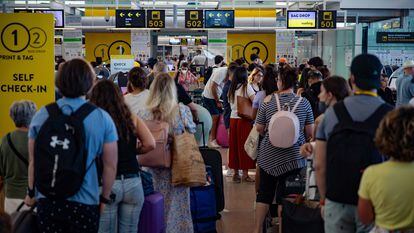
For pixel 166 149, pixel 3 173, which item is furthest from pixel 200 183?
pixel 3 173

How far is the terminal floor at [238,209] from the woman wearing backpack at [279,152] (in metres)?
0.69

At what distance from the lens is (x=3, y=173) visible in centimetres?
438

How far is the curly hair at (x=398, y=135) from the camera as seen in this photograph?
284 cm

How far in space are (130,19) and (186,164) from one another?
13.7 m

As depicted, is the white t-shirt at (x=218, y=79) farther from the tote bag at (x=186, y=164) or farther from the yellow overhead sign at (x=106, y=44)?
the yellow overhead sign at (x=106, y=44)

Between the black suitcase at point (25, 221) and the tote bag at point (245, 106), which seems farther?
the tote bag at point (245, 106)

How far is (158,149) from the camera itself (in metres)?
4.79

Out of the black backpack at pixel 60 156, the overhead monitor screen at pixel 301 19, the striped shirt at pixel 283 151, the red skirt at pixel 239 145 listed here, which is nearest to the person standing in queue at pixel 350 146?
the black backpack at pixel 60 156

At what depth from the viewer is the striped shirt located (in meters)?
5.18

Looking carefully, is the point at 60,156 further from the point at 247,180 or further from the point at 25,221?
the point at 247,180

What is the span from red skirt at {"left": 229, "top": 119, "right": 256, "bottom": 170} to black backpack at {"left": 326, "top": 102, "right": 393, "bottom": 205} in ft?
15.8

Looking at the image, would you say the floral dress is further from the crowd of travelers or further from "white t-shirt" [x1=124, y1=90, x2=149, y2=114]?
"white t-shirt" [x1=124, y1=90, x2=149, y2=114]

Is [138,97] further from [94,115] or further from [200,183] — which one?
[94,115]

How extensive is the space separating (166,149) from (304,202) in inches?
44.5
